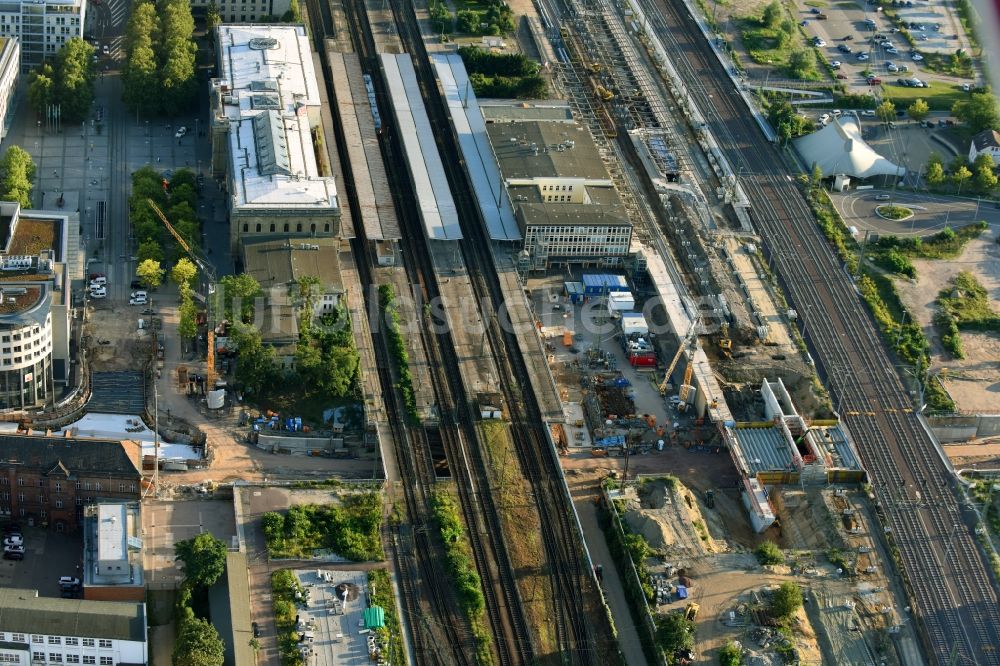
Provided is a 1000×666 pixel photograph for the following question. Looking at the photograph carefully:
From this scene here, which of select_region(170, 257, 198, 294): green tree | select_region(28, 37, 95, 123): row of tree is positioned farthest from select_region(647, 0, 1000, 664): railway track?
select_region(28, 37, 95, 123): row of tree

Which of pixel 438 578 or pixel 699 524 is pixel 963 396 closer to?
pixel 699 524

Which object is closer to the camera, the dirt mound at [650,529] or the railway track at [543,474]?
the railway track at [543,474]

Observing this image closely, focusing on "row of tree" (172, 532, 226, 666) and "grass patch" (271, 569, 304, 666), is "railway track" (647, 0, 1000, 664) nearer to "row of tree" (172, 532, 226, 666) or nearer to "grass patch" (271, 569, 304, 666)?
"grass patch" (271, 569, 304, 666)

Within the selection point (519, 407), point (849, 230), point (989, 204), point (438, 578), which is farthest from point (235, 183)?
point (989, 204)

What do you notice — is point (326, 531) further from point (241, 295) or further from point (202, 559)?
point (241, 295)

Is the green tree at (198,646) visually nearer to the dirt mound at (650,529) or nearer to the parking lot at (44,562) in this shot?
the parking lot at (44,562)

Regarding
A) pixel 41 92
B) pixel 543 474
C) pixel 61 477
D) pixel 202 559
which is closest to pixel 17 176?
pixel 41 92

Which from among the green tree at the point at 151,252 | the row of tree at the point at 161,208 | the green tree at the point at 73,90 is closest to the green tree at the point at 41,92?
the green tree at the point at 73,90
